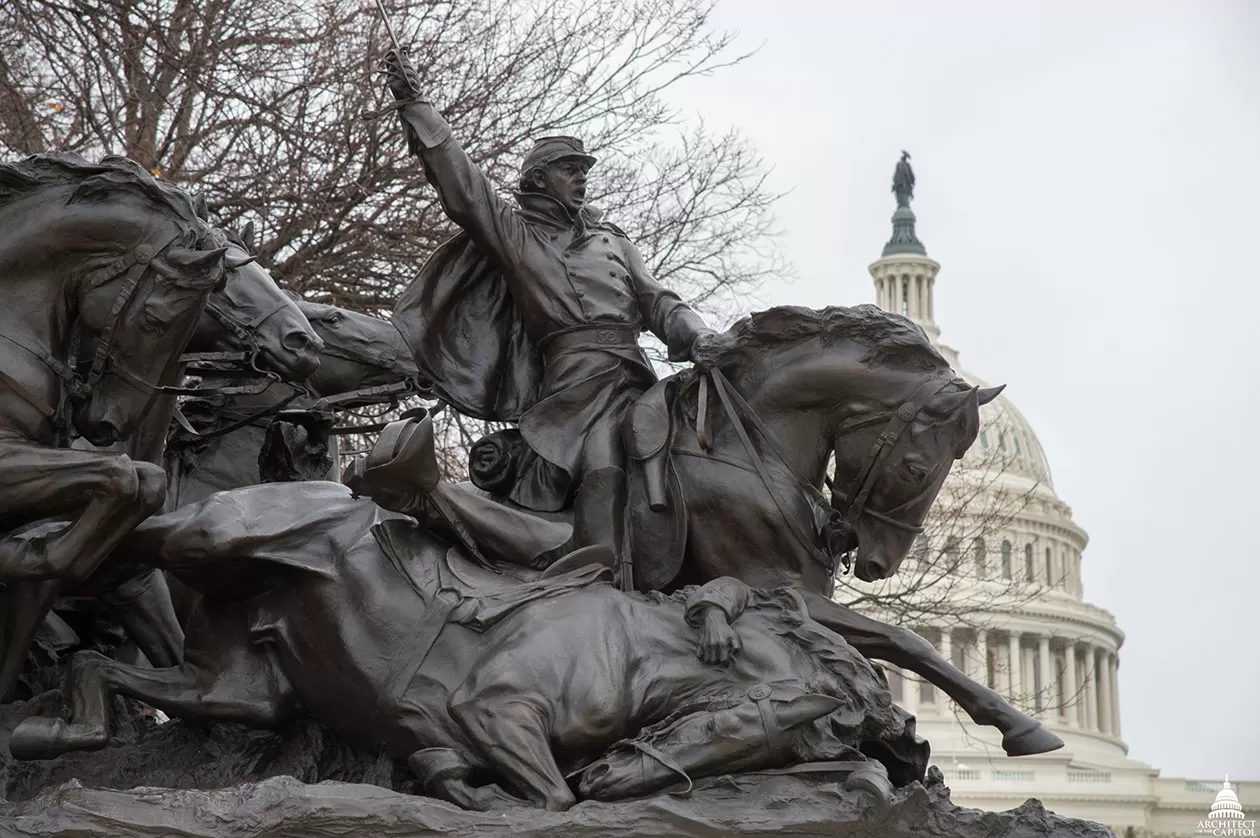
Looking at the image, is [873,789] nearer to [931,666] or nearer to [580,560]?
[931,666]

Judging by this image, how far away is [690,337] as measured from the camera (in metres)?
7.46

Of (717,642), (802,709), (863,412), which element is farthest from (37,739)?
(863,412)

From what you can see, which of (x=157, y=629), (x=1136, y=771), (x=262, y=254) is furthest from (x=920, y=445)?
(x=1136, y=771)

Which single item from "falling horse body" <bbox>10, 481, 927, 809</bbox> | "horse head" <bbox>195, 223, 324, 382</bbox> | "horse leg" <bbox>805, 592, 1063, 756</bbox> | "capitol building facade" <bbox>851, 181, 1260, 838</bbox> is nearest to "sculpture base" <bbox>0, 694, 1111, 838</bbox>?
"falling horse body" <bbox>10, 481, 927, 809</bbox>

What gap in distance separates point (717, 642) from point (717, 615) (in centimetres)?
11

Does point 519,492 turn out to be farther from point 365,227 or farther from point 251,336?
point 365,227

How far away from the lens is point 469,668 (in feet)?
21.4

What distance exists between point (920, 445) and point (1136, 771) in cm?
6319

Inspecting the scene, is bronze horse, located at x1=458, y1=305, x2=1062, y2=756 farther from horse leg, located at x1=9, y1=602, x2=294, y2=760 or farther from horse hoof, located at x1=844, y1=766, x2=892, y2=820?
horse leg, located at x1=9, y1=602, x2=294, y2=760

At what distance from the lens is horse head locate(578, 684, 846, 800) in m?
6.19

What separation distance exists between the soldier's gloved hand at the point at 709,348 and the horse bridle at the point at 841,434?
0.04 metres

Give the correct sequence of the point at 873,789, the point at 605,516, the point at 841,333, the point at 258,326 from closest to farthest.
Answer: the point at 873,789 → the point at 605,516 → the point at 841,333 → the point at 258,326

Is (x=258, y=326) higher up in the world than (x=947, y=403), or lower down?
higher up

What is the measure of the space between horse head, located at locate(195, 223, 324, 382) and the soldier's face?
1096 millimetres
